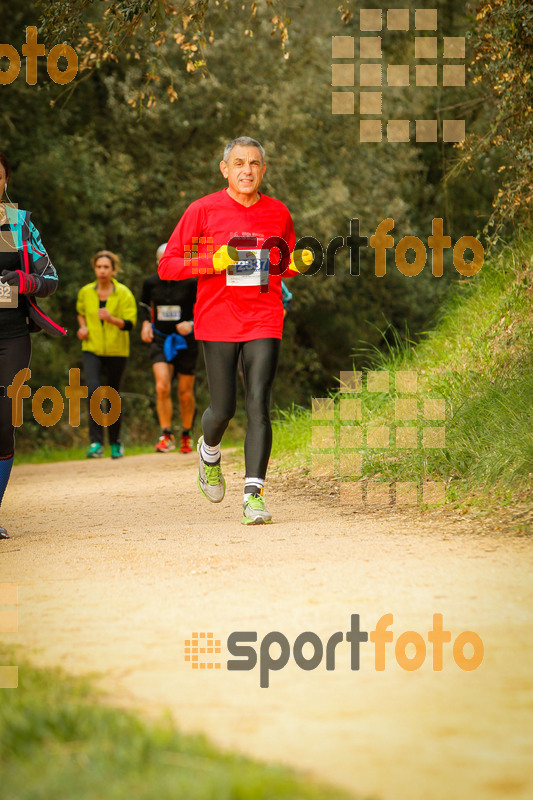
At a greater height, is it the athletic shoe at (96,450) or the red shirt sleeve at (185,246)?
the red shirt sleeve at (185,246)

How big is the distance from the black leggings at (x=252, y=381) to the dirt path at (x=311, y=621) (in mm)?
469

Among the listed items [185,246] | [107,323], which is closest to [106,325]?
[107,323]

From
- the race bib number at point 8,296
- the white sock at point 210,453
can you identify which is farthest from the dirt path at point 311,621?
the race bib number at point 8,296

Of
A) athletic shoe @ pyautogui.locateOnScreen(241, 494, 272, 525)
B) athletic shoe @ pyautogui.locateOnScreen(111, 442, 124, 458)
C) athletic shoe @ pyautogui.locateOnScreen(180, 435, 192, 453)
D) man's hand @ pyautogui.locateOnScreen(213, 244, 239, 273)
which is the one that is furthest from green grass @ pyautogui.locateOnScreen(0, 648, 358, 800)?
athletic shoe @ pyautogui.locateOnScreen(111, 442, 124, 458)

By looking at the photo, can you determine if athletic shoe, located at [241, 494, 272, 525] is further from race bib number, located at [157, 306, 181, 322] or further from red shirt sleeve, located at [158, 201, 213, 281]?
race bib number, located at [157, 306, 181, 322]

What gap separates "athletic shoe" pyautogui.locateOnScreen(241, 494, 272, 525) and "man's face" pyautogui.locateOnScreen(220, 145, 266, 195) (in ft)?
6.25

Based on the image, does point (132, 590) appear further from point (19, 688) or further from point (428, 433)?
point (428, 433)

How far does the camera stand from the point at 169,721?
9.26ft

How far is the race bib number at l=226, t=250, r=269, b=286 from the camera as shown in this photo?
6.39 m

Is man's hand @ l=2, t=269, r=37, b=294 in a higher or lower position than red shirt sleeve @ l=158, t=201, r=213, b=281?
lower

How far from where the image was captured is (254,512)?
6.36 meters

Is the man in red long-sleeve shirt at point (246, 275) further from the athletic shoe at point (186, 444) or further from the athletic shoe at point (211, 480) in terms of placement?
the athletic shoe at point (186, 444)

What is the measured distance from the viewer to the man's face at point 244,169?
6375 millimetres

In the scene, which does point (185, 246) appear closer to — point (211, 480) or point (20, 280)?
point (20, 280)
